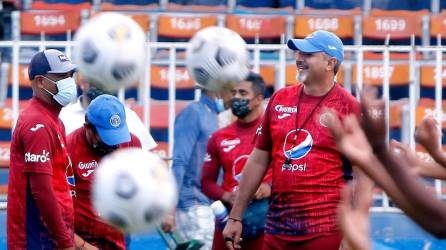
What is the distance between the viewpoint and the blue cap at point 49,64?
23.4 feet

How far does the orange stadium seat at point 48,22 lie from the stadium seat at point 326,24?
92.5 inches

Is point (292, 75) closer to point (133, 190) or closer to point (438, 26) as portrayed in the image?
point (438, 26)

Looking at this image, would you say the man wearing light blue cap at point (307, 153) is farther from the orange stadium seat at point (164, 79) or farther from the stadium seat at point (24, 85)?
the stadium seat at point (24, 85)

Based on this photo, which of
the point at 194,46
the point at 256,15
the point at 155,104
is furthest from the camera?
the point at 256,15

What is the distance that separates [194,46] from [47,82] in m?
1.59

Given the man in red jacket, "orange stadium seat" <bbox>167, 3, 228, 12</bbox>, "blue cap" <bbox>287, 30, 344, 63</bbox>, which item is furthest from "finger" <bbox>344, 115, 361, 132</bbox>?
"orange stadium seat" <bbox>167, 3, 228, 12</bbox>

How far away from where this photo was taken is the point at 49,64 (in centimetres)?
712

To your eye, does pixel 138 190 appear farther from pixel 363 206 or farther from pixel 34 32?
pixel 34 32

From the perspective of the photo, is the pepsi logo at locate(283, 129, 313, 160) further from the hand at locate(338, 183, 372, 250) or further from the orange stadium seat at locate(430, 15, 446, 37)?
the orange stadium seat at locate(430, 15, 446, 37)

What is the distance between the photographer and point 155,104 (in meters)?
10.9

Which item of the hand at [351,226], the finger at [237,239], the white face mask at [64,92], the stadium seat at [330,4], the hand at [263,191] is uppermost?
the stadium seat at [330,4]

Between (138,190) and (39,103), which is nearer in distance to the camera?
(138,190)

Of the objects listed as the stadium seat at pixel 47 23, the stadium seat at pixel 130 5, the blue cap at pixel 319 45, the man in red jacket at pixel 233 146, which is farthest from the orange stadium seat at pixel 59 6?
the blue cap at pixel 319 45

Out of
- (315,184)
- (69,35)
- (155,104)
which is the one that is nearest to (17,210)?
(315,184)
